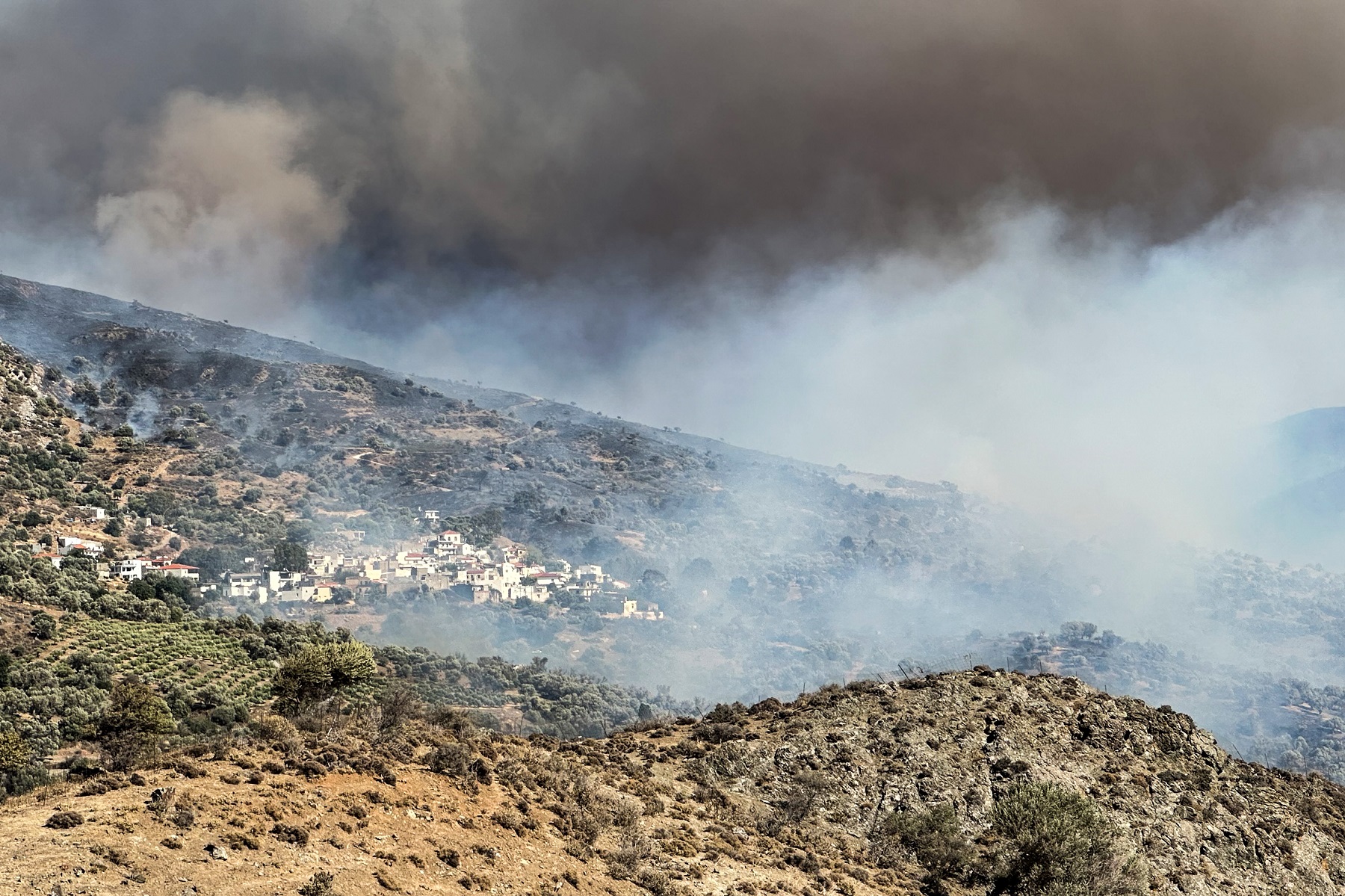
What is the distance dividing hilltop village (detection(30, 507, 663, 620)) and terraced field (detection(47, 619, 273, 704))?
24998mm

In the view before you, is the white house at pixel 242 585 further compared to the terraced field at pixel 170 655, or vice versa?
the white house at pixel 242 585

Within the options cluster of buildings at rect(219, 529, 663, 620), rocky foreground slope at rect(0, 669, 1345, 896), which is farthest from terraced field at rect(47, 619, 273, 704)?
cluster of buildings at rect(219, 529, 663, 620)

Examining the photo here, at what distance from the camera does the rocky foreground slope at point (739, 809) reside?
1870cm

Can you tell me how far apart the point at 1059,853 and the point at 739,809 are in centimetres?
1147

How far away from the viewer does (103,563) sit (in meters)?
101

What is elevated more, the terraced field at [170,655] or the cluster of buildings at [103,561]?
the cluster of buildings at [103,561]

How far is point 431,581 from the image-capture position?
6476 inches

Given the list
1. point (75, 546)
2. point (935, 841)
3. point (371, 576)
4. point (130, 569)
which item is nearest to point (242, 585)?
point (130, 569)

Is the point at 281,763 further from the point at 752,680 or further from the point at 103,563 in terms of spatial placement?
the point at 752,680

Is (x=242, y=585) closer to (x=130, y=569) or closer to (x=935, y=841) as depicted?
(x=130, y=569)

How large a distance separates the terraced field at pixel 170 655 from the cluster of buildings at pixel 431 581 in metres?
51.7

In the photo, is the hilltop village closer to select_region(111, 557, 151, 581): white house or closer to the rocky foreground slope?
select_region(111, 557, 151, 581): white house

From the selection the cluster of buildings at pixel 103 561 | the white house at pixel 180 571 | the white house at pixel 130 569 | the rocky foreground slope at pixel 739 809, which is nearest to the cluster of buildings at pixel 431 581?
the white house at pixel 180 571

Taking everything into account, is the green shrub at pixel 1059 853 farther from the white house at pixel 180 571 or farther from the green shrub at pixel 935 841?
the white house at pixel 180 571
